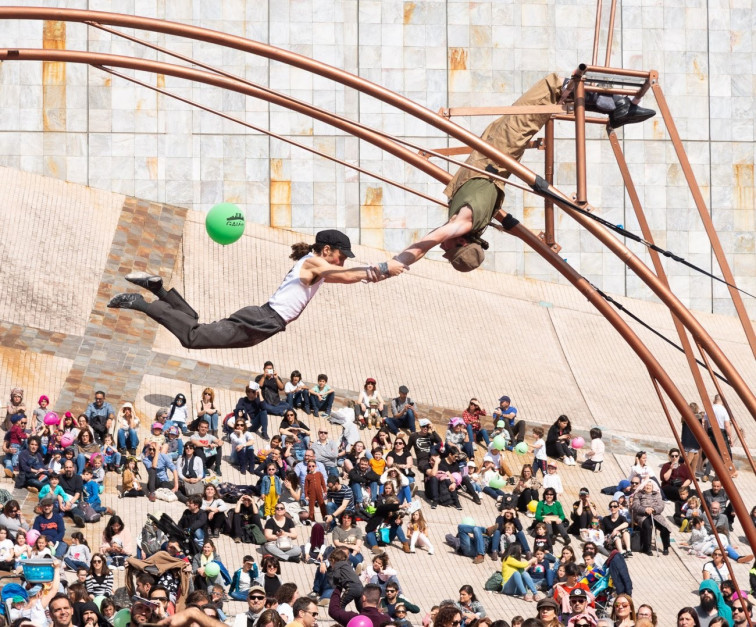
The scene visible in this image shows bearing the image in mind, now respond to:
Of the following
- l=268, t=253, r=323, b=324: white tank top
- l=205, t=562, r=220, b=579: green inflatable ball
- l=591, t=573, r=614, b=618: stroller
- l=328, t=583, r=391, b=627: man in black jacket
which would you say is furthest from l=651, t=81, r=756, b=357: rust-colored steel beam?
l=205, t=562, r=220, b=579: green inflatable ball

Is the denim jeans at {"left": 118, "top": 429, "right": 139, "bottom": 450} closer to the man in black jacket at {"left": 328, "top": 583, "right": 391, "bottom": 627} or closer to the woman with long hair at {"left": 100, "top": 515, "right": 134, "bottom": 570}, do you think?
the woman with long hair at {"left": 100, "top": 515, "right": 134, "bottom": 570}

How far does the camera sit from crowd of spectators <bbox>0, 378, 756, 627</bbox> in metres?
17.7

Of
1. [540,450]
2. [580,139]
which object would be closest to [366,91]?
[580,139]

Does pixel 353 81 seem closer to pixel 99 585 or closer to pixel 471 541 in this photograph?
pixel 99 585

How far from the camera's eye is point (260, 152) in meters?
33.2

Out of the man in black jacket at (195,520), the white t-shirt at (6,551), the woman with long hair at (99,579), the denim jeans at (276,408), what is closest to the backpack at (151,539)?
the man in black jacket at (195,520)

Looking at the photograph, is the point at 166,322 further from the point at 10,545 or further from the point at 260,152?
the point at 260,152

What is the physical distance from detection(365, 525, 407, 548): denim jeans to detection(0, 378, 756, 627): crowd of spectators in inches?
1.1

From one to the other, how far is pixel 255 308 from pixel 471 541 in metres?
11.1

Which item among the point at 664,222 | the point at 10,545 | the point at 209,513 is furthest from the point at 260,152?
the point at 10,545

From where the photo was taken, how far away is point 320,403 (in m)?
26.1

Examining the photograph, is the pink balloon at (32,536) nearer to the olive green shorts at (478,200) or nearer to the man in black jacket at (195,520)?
the man in black jacket at (195,520)

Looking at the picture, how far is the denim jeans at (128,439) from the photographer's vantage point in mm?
23453

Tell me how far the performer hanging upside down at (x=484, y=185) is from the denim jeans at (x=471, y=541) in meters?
10.5
